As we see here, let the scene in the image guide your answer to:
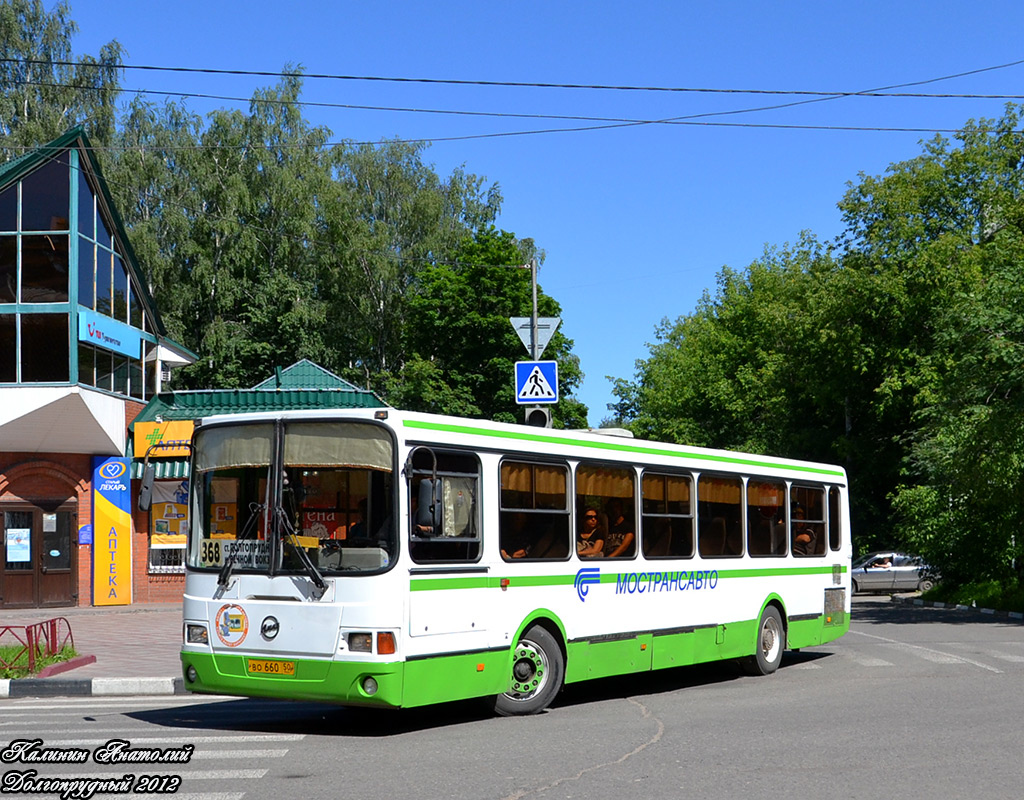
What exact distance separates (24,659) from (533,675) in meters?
Result: 7.44

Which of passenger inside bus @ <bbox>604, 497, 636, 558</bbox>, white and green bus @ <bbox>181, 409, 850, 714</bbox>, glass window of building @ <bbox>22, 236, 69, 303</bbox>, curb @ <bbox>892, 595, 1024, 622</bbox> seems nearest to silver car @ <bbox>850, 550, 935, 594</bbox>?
→ curb @ <bbox>892, 595, 1024, 622</bbox>

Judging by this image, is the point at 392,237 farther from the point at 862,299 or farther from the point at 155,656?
the point at 155,656

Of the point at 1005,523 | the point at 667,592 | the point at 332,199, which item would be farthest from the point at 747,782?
the point at 332,199

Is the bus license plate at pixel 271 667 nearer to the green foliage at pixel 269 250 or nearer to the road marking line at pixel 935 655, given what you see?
the road marking line at pixel 935 655

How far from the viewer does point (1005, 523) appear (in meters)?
29.6

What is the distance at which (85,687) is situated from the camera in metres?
14.4

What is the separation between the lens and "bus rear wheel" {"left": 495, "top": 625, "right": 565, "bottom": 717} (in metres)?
11.5

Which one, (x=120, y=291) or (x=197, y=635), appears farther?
(x=120, y=291)

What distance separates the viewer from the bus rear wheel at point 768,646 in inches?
610

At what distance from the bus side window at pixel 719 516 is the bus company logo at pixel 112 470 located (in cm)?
2018

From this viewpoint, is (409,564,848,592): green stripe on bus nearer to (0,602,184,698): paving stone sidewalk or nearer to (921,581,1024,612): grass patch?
(0,602,184,698): paving stone sidewalk

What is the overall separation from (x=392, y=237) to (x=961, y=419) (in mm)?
36664

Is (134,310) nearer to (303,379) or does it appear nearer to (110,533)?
(303,379)

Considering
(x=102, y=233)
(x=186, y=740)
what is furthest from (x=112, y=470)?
(x=186, y=740)
